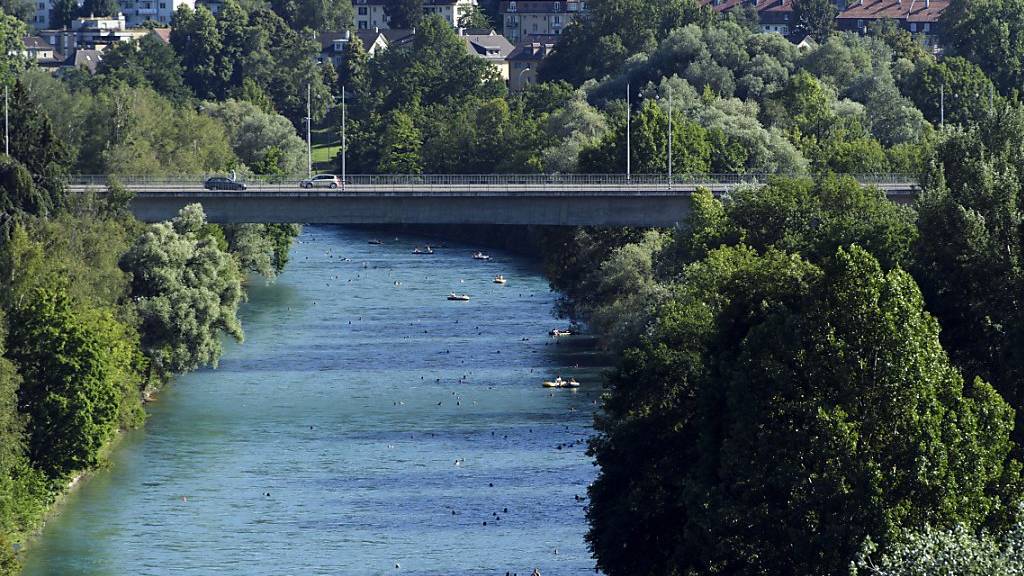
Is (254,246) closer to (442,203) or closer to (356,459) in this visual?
(442,203)

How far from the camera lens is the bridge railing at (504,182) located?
88.8 m

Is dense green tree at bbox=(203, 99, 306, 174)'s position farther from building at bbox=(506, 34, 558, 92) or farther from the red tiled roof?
the red tiled roof

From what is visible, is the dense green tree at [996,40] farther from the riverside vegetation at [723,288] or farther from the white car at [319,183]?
the white car at [319,183]

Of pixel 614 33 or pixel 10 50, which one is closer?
pixel 614 33

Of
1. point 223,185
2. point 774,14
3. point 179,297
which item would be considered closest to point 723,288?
point 179,297

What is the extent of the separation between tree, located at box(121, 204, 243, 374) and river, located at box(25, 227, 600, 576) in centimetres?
163

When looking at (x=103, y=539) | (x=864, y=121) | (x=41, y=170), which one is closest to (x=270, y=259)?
(x=41, y=170)

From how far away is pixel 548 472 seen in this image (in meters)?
68.4

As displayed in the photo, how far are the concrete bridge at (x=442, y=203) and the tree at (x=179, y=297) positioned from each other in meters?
5.91

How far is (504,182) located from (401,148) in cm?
4776

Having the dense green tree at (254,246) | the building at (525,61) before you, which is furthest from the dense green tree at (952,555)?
the building at (525,61)

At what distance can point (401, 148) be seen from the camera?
142 meters

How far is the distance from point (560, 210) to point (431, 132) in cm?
5694

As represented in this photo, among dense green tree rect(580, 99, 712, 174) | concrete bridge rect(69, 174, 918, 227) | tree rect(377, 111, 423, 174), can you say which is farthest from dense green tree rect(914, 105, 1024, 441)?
tree rect(377, 111, 423, 174)
